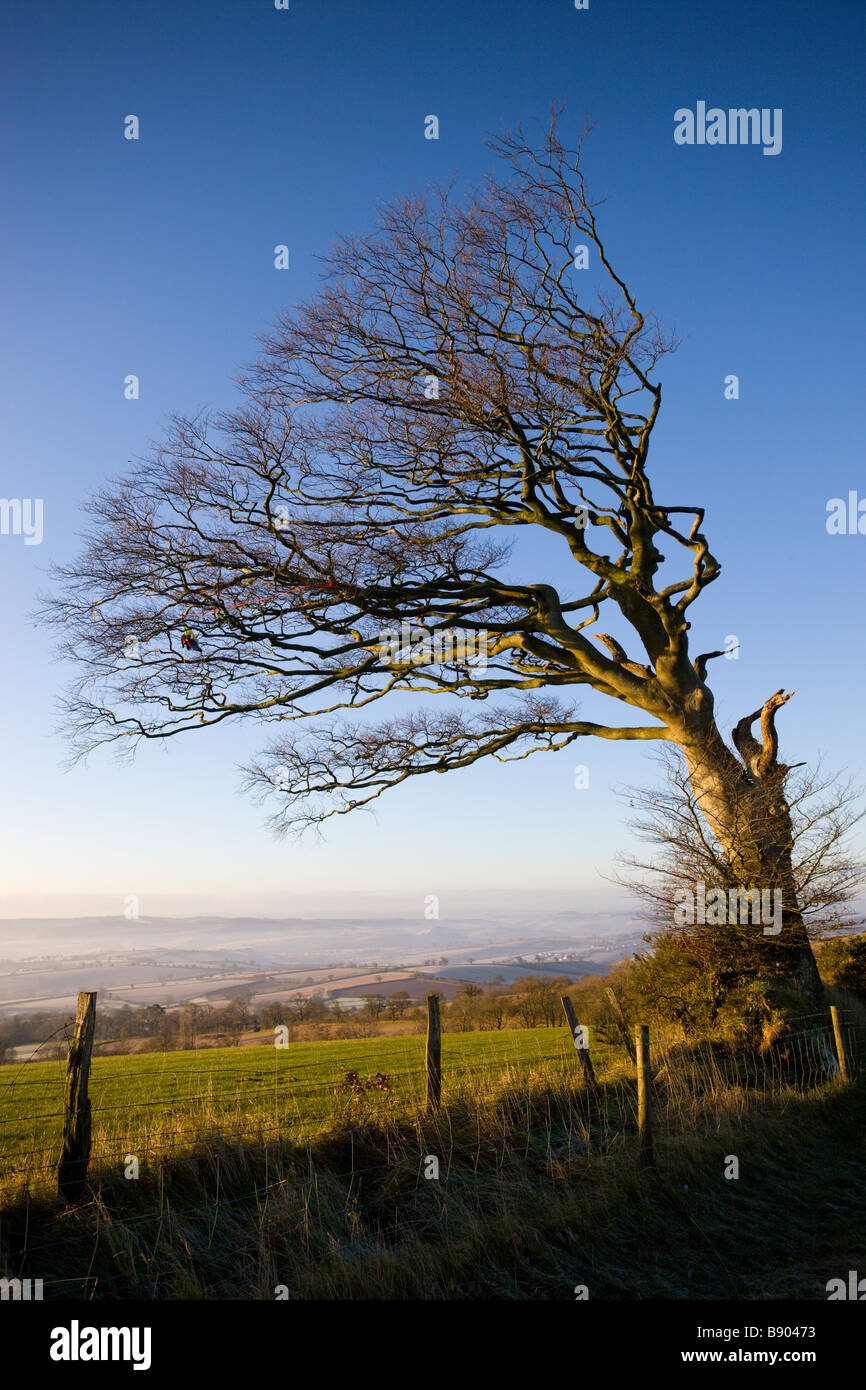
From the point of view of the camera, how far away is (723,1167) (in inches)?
318

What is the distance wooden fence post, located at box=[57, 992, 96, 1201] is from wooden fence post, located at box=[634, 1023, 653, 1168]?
4801mm

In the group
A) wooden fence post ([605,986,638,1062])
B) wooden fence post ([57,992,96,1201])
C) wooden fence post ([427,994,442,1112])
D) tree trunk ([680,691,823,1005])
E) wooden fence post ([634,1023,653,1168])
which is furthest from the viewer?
wooden fence post ([605,986,638,1062])

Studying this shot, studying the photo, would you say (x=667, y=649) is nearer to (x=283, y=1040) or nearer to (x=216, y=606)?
(x=216, y=606)

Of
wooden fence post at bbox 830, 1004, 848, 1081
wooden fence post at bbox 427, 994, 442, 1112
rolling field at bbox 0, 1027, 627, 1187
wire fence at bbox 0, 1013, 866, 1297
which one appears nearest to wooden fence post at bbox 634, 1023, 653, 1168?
wire fence at bbox 0, 1013, 866, 1297

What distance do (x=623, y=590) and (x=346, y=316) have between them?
6.37m

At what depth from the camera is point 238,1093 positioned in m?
7.93

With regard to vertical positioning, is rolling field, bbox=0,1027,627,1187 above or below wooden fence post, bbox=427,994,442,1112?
below

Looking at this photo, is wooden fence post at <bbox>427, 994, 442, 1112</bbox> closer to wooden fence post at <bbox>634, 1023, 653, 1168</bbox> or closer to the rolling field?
the rolling field

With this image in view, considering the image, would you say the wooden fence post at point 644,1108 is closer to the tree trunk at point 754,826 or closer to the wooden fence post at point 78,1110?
the wooden fence post at point 78,1110

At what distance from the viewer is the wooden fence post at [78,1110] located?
5785 mm

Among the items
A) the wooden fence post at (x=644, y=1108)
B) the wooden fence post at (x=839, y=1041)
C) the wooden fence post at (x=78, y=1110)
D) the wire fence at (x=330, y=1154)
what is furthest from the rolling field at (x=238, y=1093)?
the wooden fence post at (x=839, y=1041)

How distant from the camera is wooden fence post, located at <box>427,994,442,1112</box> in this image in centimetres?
790

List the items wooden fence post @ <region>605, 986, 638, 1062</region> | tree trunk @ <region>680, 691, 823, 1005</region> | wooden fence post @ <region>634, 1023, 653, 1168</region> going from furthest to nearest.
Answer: wooden fence post @ <region>605, 986, 638, 1062</region>
tree trunk @ <region>680, 691, 823, 1005</region>
wooden fence post @ <region>634, 1023, 653, 1168</region>

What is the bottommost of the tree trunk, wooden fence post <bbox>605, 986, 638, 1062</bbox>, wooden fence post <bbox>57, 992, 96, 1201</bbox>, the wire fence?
wooden fence post <bbox>605, 986, 638, 1062</bbox>
